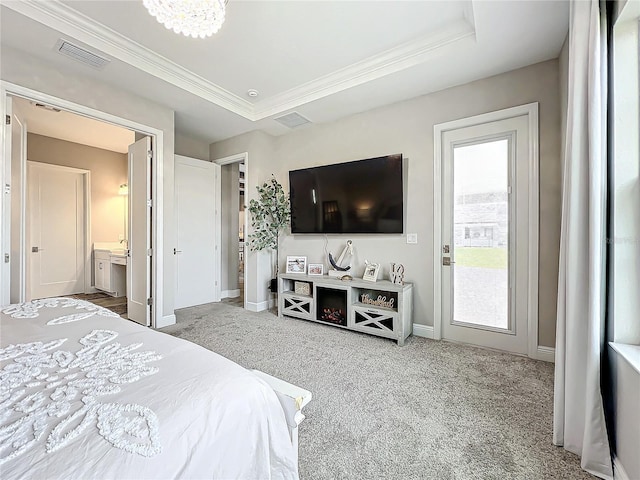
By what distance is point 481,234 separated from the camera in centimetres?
287

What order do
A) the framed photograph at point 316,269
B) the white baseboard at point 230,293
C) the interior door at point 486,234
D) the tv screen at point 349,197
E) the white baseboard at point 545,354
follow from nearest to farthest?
the white baseboard at point 545,354 < the interior door at point 486,234 < the tv screen at point 349,197 < the framed photograph at point 316,269 < the white baseboard at point 230,293

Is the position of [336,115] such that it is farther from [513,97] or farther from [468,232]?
[468,232]

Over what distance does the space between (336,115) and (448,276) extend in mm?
2433

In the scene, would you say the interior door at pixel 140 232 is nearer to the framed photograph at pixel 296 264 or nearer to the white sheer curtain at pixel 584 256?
the framed photograph at pixel 296 264

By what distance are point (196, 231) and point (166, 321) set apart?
4.97ft

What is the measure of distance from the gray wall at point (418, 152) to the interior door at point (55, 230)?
3.21 metres

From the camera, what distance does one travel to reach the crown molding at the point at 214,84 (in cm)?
219

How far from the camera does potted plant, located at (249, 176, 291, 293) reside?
13.8ft

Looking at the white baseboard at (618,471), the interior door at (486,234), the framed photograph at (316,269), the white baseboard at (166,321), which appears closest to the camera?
the white baseboard at (618,471)

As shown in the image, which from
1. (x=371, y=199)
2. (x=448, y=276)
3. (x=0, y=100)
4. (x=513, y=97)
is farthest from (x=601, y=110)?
(x=0, y=100)

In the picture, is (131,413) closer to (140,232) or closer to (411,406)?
(411,406)

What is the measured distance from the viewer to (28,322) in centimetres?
139

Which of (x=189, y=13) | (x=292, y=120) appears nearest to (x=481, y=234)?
(x=292, y=120)

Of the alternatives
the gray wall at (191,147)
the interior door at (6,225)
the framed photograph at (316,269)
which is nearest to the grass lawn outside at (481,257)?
the framed photograph at (316,269)
